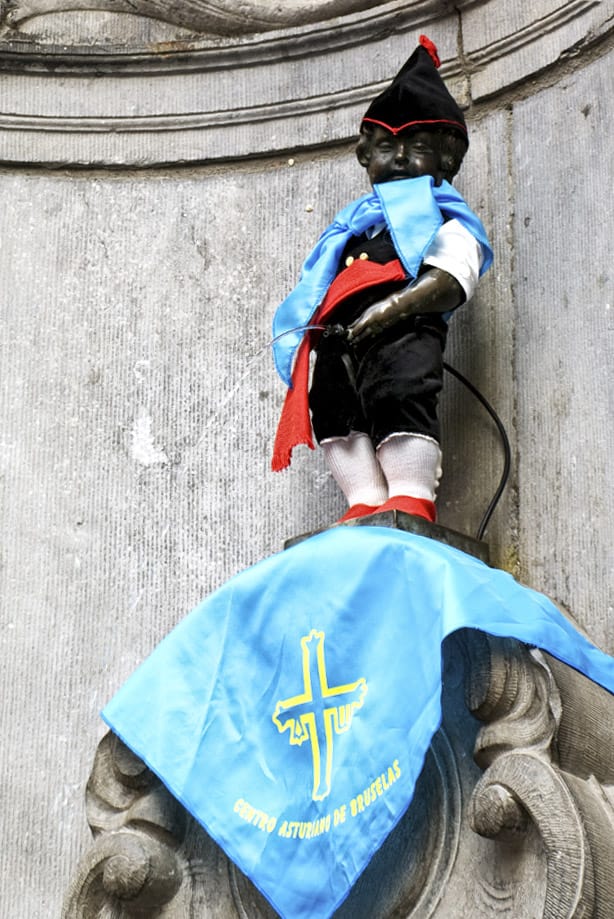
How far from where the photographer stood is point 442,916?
2.28m

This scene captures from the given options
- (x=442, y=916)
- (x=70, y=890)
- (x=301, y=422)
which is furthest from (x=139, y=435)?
(x=442, y=916)

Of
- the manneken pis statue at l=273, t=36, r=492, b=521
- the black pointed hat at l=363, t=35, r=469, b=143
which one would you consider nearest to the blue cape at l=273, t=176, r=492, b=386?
the manneken pis statue at l=273, t=36, r=492, b=521

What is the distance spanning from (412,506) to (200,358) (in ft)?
2.68

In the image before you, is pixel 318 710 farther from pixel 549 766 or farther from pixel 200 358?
pixel 200 358

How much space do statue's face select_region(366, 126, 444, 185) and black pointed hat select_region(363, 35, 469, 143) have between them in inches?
0.7

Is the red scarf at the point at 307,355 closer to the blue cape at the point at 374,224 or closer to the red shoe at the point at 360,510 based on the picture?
the blue cape at the point at 374,224

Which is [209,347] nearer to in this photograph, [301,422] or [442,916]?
[301,422]

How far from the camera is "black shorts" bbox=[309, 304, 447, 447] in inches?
105

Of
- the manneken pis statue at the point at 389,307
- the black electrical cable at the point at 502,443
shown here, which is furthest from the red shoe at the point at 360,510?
the black electrical cable at the point at 502,443

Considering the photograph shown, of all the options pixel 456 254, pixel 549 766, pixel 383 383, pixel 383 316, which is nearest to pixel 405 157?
pixel 456 254

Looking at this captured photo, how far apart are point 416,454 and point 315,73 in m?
1.19

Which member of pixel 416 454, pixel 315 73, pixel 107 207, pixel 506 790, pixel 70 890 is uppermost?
pixel 315 73

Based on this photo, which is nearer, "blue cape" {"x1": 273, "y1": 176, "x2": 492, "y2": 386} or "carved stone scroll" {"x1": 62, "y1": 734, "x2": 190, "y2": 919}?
"carved stone scroll" {"x1": 62, "y1": 734, "x2": 190, "y2": 919}

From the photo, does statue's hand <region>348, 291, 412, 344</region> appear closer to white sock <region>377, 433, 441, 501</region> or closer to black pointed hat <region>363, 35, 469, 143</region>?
white sock <region>377, 433, 441, 501</region>
